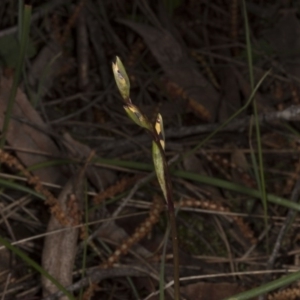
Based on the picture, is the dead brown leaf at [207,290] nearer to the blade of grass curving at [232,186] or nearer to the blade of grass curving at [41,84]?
the blade of grass curving at [232,186]

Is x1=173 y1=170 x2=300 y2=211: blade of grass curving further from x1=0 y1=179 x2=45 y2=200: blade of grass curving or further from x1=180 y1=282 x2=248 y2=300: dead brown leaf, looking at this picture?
x1=0 y1=179 x2=45 y2=200: blade of grass curving

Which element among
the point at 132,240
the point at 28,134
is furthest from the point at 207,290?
the point at 28,134

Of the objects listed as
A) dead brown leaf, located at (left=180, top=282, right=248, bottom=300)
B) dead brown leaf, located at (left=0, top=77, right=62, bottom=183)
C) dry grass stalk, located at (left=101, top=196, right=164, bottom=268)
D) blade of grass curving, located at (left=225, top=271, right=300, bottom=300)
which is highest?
blade of grass curving, located at (left=225, top=271, right=300, bottom=300)

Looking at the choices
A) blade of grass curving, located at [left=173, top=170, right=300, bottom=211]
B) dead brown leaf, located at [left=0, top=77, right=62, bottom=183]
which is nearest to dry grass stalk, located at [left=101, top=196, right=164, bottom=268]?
blade of grass curving, located at [left=173, top=170, right=300, bottom=211]

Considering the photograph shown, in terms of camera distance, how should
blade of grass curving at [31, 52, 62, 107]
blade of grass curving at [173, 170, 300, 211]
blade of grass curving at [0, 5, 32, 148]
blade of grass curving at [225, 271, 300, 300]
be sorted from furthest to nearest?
blade of grass curving at [31, 52, 62, 107], blade of grass curving at [173, 170, 300, 211], blade of grass curving at [0, 5, 32, 148], blade of grass curving at [225, 271, 300, 300]

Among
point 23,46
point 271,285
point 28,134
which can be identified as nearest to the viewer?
point 271,285

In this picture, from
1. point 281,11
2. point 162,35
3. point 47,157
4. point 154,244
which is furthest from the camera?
point 281,11

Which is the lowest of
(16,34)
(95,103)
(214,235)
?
(214,235)

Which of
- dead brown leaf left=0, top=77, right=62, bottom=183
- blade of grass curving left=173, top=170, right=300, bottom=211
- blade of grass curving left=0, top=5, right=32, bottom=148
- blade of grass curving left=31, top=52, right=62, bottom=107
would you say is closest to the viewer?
blade of grass curving left=0, top=5, right=32, bottom=148

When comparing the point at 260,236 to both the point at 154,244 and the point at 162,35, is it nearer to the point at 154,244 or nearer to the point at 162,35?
the point at 154,244

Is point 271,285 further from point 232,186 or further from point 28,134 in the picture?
point 28,134

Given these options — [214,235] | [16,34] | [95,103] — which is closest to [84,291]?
[214,235]
